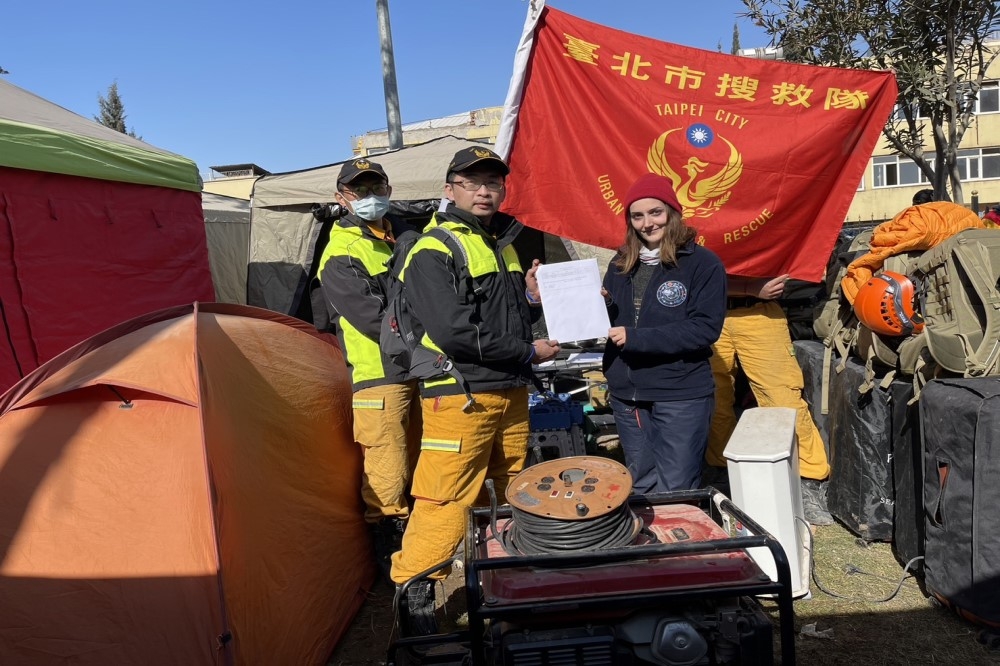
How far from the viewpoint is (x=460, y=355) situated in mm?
2939

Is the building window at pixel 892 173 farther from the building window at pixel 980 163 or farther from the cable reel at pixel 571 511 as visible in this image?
the cable reel at pixel 571 511

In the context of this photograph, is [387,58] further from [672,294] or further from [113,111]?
[113,111]

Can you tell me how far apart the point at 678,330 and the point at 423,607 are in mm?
1652

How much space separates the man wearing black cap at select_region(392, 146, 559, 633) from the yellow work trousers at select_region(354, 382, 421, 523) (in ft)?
2.14

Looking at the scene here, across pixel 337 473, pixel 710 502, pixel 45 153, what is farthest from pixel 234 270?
pixel 710 502

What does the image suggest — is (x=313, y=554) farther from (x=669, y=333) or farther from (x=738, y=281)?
(x=738, y=281)

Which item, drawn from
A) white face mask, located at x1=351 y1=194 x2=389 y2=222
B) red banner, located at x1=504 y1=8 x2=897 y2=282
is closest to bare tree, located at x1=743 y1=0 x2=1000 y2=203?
red banner, located at x1=504 y1=8 x2=897 y2=282

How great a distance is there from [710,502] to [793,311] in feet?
9.93

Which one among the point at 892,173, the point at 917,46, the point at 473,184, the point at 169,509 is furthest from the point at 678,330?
the point at 892,173

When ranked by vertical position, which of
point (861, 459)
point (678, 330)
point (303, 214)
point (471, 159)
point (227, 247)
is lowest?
point (861, 459)

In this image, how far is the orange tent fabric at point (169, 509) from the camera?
2.57 metres

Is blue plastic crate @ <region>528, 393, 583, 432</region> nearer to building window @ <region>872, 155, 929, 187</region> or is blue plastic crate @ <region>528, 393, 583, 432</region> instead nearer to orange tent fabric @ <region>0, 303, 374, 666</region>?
orange tent fabric @ <region>0, 303, 374, 666</region>

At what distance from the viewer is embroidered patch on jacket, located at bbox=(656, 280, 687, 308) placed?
3123mm

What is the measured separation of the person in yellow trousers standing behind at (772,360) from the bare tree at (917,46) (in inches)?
115
